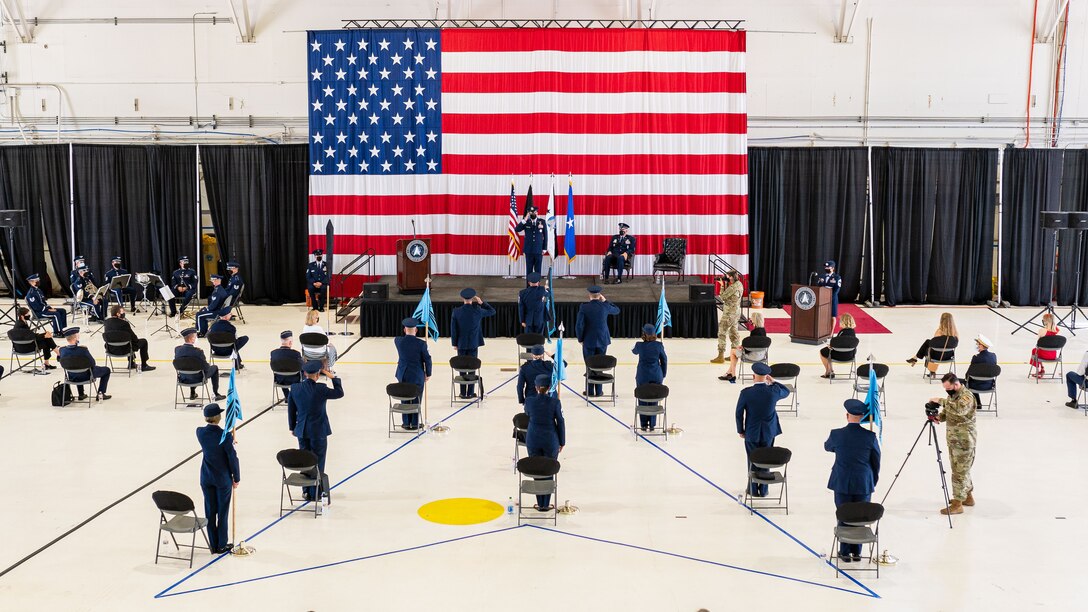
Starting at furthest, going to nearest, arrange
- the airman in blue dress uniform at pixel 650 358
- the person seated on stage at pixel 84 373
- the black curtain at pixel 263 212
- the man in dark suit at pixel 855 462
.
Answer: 1. the black curtain at pixel 263 212
2. the person seated on stage at pixel 84 373
3. the airman in blue dress uniform at pixel 650 358
4. the man in dark suit at pixel 855 462

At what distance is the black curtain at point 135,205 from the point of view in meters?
26.2

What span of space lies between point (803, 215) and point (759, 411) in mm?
15201

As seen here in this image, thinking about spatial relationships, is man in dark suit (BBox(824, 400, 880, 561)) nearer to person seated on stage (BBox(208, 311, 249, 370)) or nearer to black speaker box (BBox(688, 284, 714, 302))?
person seated on stage (BBox(208, 311, 249, 370))

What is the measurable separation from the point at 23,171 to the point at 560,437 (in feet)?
66.0

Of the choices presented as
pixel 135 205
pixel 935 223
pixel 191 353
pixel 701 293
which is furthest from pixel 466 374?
pixel 935 223

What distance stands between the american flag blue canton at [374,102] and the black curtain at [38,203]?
6.73m

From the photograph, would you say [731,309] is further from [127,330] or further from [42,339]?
[42,339]

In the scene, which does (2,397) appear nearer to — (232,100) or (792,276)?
(232,100)

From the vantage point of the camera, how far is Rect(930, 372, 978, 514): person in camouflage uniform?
38.0 feet

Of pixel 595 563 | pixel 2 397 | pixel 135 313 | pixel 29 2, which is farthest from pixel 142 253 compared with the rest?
pixel 595 563

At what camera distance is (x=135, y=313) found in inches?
974

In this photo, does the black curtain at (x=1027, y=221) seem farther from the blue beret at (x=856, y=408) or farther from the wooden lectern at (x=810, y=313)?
the blue beret at (x=856, y=408)

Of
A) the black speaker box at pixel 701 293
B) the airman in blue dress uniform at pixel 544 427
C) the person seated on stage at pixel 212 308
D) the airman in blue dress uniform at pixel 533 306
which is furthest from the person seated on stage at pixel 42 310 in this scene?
the airman in blue dress uniform at pixel 544 427

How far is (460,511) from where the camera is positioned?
11914mm
